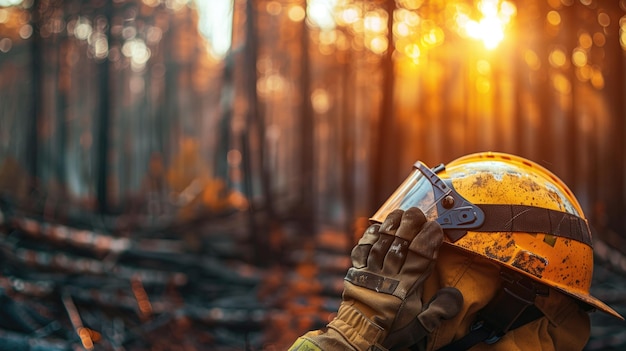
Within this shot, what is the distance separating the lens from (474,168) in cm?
231

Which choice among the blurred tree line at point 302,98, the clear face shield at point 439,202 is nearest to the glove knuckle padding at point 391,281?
the clear face shield at point 439,202

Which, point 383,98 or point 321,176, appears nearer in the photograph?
point 383,98

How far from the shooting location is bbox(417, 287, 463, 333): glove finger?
6.34 ft

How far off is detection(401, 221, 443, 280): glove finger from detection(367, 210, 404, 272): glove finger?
0.10 metres

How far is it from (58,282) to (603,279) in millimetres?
8391

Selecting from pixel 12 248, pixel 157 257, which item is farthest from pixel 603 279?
pixel 12 248

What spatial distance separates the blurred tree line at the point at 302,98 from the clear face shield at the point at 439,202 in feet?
23.4

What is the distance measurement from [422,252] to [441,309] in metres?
0.21

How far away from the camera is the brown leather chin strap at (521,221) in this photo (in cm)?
215

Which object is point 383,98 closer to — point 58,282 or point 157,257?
point 157,257

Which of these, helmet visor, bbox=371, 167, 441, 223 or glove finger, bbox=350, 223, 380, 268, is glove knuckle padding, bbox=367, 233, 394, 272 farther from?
helmet visor, bbox=371, 167, 441, 223

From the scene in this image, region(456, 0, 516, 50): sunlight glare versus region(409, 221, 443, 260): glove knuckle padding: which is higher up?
region(456, 0, 516, 50): sunlight glare

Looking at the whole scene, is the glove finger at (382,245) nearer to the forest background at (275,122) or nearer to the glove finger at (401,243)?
the glove finger at (401,243)

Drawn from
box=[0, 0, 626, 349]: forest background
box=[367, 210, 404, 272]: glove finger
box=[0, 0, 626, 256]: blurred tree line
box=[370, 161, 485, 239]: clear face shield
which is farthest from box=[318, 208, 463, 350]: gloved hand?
box=[0, 0, 626, 256]: blurred tree line
